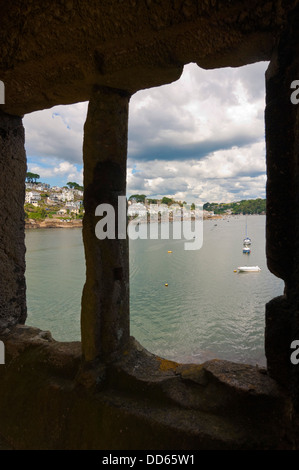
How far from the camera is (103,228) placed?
78.8 inches

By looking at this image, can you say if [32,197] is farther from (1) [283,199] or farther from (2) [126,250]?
(1) [283,199]

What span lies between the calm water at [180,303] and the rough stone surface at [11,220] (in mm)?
8421

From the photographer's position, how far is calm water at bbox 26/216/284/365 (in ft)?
36.3

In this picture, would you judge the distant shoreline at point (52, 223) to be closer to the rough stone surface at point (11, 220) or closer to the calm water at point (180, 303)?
the calm water at point (180, 303)

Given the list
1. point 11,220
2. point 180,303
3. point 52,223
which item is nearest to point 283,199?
point 11,220

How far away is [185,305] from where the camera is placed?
15.1 meters

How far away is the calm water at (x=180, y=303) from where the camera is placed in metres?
11.1

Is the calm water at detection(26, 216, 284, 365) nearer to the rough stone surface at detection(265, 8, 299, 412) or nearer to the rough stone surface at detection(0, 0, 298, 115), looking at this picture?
the rough stone surface at detection(265, 8, 299, 412)

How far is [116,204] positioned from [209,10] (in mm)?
1268

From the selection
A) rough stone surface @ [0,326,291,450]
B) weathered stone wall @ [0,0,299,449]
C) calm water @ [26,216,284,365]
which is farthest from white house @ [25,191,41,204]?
rough stone surface @ [0,326,291,450]

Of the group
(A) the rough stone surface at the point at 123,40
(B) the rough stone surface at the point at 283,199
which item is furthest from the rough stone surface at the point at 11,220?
(B) the rough stone surface at the point at 283,199

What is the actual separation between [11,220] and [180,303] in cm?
1360

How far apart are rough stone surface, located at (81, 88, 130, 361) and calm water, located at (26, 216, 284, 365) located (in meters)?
8.74

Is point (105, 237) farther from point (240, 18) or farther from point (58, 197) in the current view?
point (58, 197)
